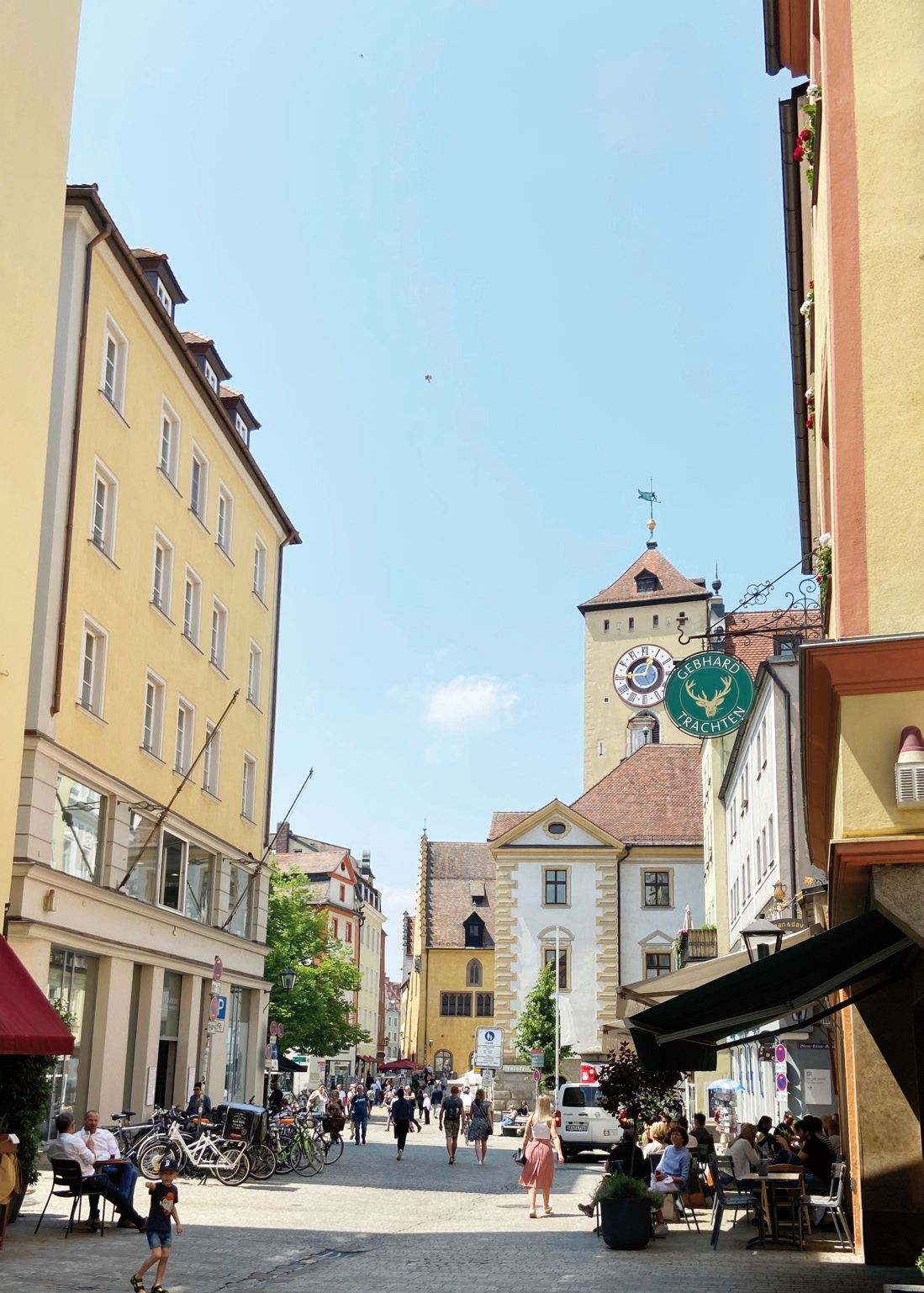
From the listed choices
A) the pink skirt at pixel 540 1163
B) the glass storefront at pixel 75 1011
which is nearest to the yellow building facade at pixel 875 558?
the pink skirt at pixel 540 1163

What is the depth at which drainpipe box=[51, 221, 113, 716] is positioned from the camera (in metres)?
24.0

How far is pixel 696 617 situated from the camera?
3760 inches

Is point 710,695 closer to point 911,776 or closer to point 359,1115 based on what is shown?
point 911,776

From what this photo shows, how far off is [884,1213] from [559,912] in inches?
2017

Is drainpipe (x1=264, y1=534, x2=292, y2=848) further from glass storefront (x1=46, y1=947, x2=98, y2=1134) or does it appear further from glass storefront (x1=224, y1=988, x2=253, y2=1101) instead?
glass storefront (x1=46, y1=947, x2=98, y2=1134)

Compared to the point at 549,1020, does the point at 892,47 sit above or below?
above

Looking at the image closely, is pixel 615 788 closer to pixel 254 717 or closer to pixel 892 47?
pixel 254 717

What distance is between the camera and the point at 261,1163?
84.0 feet

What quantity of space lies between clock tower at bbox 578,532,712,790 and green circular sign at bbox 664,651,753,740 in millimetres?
74163

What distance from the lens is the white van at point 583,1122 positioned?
39.0m

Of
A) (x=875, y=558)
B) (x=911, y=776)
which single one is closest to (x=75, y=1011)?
(x=875, y=558)

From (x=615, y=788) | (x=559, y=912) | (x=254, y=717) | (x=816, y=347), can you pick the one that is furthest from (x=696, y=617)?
(x=816, y=347)

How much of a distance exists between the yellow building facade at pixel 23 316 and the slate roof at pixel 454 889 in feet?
254

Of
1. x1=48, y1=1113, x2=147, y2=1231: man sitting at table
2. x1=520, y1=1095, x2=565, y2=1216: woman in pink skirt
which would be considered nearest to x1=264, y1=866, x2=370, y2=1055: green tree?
x1=520, y1=1095, x2=565, y2=1216: woman in pink skirt
